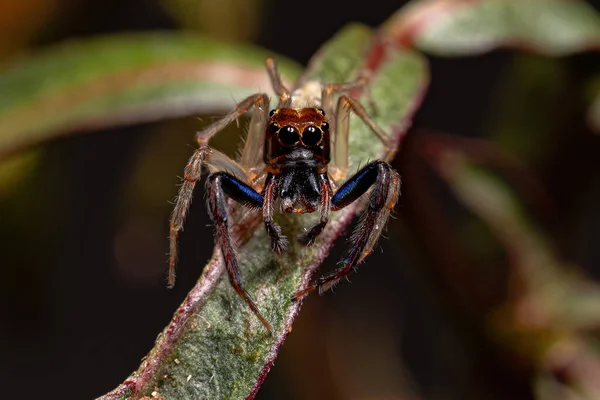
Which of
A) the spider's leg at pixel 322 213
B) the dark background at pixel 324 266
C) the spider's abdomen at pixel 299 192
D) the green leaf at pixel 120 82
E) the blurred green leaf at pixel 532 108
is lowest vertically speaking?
the dark background at pixel 324 266

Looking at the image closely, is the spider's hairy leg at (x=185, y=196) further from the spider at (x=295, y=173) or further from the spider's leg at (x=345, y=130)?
the spider's leg at (x=345, y=130)

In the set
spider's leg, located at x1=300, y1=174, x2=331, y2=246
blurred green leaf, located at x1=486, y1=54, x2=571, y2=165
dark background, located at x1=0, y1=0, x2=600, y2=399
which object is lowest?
dark background, located at x1=0, y1=0, x2=600, y2=399

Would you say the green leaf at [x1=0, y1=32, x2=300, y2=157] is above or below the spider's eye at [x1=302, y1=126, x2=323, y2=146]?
below

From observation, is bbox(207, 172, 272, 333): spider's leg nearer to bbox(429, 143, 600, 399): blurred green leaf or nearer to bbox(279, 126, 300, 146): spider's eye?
bbox(279, 126, 300, 146): spider's eye

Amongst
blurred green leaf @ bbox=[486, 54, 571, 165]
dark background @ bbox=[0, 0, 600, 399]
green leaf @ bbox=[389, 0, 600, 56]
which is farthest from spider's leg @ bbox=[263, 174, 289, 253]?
blurred green leaf @ bbox=[486, 54, 571, 165]

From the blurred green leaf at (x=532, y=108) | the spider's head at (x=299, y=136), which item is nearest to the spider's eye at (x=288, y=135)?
the spider's head at (x=299, y=136)

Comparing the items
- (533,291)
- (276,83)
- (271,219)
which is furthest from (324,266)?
(271,219)

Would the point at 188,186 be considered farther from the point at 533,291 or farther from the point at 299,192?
the point at 533,291
